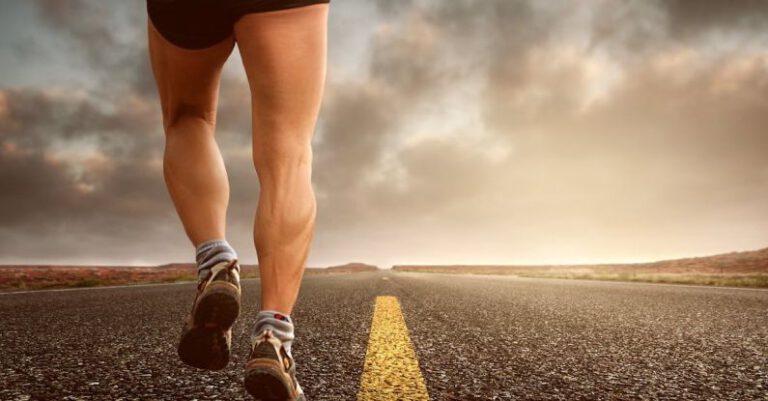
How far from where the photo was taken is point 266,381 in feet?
3.95

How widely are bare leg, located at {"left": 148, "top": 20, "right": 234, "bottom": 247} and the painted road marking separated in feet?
2.76

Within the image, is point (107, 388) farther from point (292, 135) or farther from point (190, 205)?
point (292, 135)

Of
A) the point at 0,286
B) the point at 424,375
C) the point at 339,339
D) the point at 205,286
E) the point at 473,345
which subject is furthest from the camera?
the point at 0,286

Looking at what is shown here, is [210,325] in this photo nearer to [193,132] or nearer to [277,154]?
[277,154]

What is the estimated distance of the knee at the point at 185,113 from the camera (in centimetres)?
188

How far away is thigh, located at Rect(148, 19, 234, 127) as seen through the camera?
1.70 meters

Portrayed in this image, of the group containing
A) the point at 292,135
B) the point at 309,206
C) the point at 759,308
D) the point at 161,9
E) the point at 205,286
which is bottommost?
the point at 759,308

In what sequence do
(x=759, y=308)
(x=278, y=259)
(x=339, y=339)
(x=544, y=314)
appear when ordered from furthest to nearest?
(x=759, y=308), (x=544, y=314), (x=339, y=339), (x=278, y=259)

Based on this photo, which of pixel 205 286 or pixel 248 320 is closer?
pixel 205 286

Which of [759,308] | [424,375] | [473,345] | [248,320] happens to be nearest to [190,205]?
[424,375]

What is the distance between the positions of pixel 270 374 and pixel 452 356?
3.74 ft

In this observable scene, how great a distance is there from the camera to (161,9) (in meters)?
1.53

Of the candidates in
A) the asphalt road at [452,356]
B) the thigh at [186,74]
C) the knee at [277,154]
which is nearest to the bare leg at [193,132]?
the thigh at [186,74]

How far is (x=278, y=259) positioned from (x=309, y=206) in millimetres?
218
